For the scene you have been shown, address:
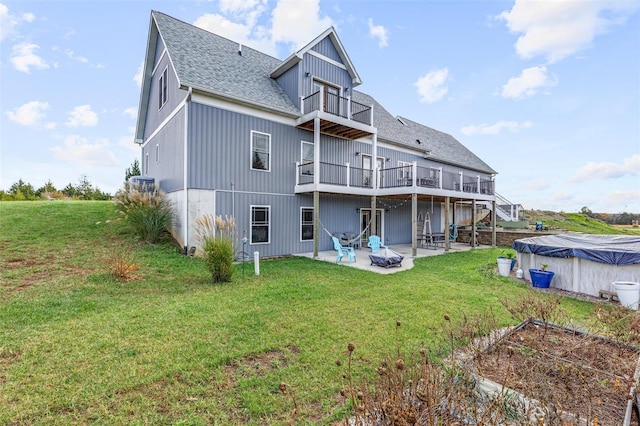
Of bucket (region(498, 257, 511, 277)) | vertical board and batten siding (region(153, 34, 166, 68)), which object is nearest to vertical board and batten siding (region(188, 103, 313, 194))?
vertical board and batten siding (region(153, 34, 166, 68))

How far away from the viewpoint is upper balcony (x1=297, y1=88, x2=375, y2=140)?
11680 mm

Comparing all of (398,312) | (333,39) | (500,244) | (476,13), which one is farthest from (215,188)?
(500,244)

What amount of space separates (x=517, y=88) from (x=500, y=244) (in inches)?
327

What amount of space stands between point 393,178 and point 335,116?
4.06 metres

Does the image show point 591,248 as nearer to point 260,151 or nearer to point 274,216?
point 274,216

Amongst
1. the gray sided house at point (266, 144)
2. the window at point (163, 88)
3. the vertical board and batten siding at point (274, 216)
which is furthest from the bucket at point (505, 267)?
the window at point (163, 88)

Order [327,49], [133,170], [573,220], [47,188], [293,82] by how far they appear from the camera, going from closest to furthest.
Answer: [293,82], [327,49], [47,188], [133,170], [573,220]

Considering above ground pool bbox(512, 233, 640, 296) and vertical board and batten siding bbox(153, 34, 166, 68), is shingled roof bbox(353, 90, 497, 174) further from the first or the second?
vertical board and batten siding bbox(153, 34, 166, 68)

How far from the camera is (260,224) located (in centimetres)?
1112

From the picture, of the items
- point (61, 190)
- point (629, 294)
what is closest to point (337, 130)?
point (629, 294)

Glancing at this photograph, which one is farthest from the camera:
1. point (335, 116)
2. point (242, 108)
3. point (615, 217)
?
point (615, 217)

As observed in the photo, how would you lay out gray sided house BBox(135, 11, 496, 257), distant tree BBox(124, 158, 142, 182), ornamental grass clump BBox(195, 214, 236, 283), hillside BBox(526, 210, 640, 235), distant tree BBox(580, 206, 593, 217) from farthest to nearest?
distant tree BBox(580, 206, 593, 217)
distant tree BBox(124, 158, 142, 182)
hillside BBox(526, 210, 640, 235)
gray sided house BBox(135, 11, 496, 257)
ornamental grass clump BBox(195, 214, 236, 283)

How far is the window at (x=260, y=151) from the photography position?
36.1ft

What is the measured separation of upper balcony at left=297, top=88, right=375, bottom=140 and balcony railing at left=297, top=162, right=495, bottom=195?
169cm
